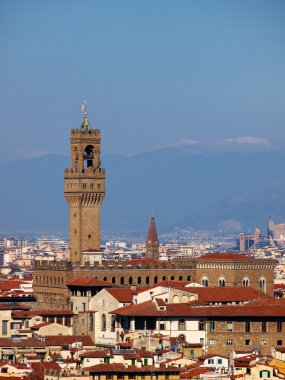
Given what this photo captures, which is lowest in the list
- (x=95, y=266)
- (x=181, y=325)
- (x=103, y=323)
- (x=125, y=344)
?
(x=125, y=344)

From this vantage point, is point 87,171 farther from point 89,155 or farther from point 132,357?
point 132,357

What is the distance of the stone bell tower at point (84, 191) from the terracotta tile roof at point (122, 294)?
13400 mm

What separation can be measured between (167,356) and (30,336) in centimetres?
1179

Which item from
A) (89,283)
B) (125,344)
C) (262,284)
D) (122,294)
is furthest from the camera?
(262,284)

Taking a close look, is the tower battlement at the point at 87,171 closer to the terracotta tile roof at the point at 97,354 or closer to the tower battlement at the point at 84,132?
the tower battlement at the point at 84,132

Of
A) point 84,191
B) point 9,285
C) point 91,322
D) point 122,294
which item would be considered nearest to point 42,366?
point 91,322

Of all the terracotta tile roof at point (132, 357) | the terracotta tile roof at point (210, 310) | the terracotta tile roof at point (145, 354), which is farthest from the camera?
the terracotta tile roof at point (210, 310)

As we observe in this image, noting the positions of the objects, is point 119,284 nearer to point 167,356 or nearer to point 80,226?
point 80,226

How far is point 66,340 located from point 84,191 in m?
27.6

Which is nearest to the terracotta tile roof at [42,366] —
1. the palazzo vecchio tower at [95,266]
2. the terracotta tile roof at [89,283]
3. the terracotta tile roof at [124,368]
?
the terracotta tile roof at [124,368]

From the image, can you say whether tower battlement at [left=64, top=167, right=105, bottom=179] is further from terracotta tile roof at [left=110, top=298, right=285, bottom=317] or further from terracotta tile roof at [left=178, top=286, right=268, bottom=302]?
terracotta tile roof at [left=110, top=298, right=285, bottom=317]

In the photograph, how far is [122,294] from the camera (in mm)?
88438

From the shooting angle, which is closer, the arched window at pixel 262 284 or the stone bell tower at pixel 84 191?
the arched window at pixel 262 284

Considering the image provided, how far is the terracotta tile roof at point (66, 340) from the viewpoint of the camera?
7900 cm
